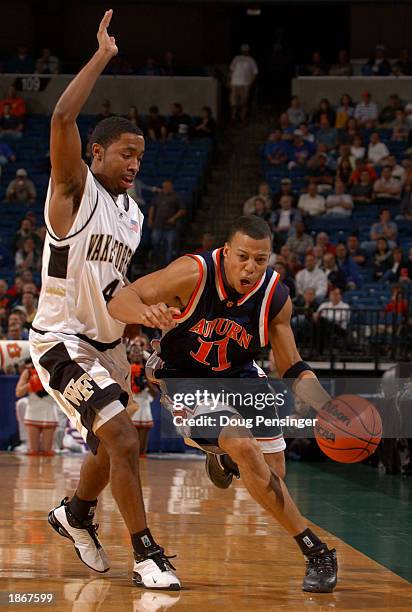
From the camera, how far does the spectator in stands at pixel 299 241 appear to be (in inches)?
601

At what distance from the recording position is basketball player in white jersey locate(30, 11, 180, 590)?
475 centimetres

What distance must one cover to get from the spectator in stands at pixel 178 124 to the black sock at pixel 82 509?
1491 cm

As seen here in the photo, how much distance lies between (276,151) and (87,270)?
14.0m

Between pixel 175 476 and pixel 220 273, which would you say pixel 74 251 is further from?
pixel 175 476

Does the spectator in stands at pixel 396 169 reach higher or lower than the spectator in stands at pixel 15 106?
lower

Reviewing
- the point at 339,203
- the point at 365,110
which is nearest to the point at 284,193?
the point at 339,203

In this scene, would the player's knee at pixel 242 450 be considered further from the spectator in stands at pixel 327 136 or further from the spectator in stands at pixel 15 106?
the spectator in stands at pixel 15 106

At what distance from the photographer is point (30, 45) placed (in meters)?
23.4

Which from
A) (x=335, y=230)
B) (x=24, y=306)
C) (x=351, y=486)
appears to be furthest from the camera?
(x=335, y=230)

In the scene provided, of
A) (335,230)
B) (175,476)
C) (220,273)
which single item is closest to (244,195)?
(335,230)

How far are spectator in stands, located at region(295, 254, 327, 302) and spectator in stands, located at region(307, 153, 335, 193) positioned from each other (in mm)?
3073

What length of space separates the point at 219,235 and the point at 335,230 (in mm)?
2533

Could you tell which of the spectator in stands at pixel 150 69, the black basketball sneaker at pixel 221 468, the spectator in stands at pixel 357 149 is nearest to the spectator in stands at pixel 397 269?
the spectator in stands at pixel 357 149

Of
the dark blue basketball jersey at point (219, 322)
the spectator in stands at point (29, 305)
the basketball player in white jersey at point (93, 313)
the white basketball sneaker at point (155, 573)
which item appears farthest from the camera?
the spectator in stands at point (29, 305)
